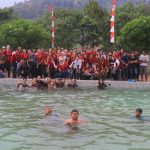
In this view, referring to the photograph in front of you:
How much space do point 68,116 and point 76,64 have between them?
8.71 metres

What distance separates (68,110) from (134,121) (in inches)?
117

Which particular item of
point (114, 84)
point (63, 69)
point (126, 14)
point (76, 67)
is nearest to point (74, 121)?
point (114, 84)

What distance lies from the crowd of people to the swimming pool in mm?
2488

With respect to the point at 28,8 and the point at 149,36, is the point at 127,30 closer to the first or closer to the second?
the point at 149,36

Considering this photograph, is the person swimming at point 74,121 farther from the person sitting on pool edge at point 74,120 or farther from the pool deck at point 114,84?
the pool deck at point 114,84

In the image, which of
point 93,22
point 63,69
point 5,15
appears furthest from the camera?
point 5,15

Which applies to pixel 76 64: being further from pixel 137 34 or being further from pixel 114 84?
pixel 137 34

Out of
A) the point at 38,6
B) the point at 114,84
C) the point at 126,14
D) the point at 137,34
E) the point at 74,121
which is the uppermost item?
the point at 38,6

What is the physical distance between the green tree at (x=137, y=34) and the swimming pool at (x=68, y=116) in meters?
5.99

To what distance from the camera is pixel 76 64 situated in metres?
23.1

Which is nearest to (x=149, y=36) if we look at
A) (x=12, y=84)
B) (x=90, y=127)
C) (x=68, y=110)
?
(x=12, y=84)

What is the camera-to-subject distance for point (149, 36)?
2603 centimetres

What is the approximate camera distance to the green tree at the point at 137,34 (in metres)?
26.0

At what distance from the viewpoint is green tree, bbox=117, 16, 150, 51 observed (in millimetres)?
25966
